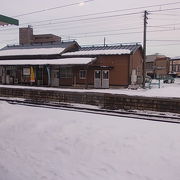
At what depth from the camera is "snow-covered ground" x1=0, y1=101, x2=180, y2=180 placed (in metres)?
4.93

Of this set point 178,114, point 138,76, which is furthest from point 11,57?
point 178,114

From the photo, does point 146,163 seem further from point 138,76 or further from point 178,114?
point 138,76

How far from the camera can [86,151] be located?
241 inches

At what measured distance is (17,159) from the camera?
559 centimetres

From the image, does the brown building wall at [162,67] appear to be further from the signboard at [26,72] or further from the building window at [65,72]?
the signboard at [26,72]

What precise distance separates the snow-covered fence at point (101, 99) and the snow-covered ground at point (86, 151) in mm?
5058

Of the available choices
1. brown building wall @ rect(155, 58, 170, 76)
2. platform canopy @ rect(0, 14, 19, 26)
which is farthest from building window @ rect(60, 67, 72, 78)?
brown building wall @ rect(155, 58, 170, 76)

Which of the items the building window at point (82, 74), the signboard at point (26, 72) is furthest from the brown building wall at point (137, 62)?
the signboard at point (26, 72)

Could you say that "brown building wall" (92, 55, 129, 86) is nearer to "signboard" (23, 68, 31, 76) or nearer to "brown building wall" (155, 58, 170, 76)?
"signboard" (23, 68, 31, 76)

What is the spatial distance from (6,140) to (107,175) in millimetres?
3376

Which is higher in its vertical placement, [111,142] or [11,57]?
[11,57]

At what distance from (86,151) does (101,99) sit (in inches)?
390

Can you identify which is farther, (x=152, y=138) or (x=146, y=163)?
(x=152, y=138)

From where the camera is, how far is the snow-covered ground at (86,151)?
493 centimetres
